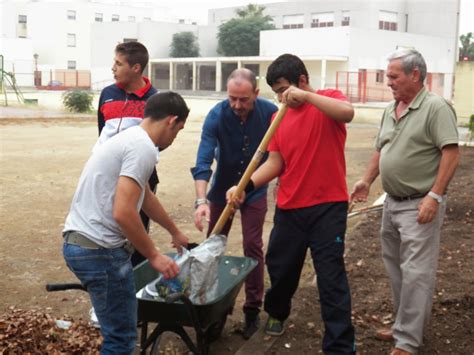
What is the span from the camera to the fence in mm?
40781

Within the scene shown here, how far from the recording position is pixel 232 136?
434 centimetres

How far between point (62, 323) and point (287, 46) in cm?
5178

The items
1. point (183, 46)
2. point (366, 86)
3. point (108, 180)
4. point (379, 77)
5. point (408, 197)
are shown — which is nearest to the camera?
point (108, 180)

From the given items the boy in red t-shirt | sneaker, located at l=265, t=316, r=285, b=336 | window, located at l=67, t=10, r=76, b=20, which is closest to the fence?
sneaker, located at l=265, t=316, r=285, b=336

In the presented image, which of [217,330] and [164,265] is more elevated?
[164,265]

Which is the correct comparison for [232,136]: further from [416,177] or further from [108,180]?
[108,180]

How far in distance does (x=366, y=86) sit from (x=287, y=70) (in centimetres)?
3962

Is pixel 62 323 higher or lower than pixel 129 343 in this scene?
lower

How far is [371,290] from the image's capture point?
507 centimetres

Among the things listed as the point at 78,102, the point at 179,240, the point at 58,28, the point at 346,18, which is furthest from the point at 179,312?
the point at 58,28

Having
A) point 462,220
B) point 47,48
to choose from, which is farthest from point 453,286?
point 47,48

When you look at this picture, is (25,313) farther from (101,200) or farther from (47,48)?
(47,48)

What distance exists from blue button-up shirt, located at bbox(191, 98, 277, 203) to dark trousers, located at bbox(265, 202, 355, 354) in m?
0.54

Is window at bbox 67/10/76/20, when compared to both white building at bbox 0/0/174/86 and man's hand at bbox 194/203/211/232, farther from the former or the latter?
man's hand at bbox 194/203/211/232
